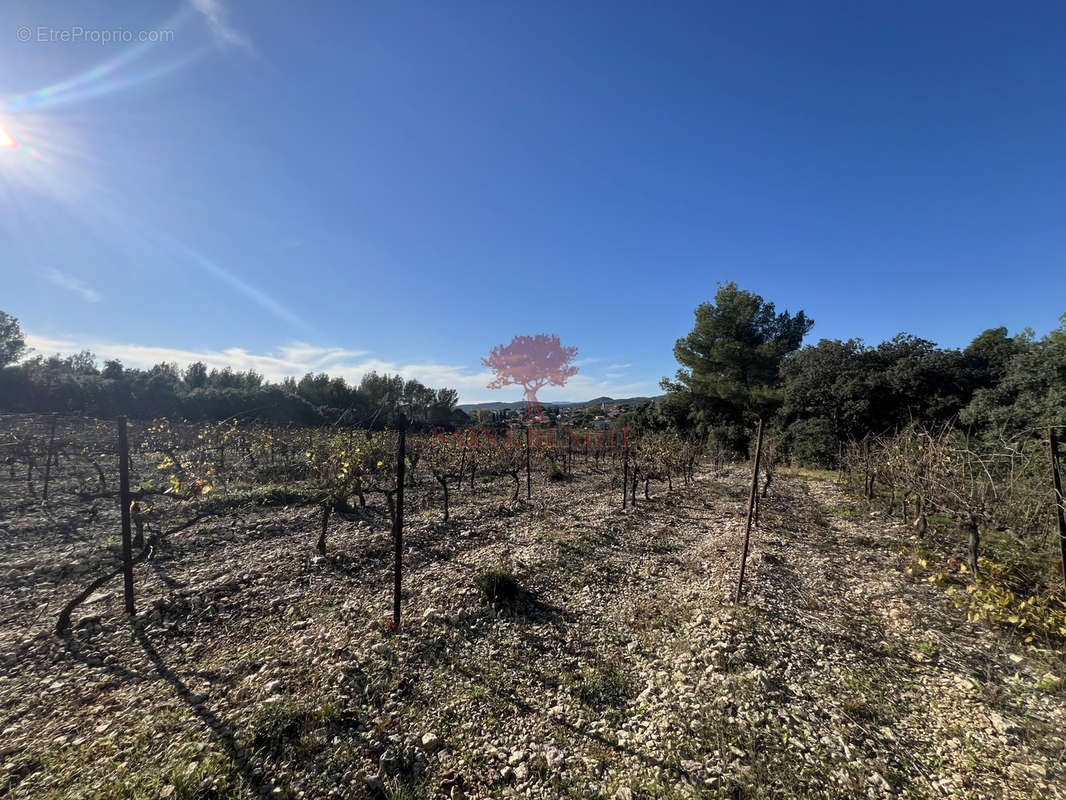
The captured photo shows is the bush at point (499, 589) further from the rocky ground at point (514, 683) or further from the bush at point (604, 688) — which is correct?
the bush at point (604, 688)

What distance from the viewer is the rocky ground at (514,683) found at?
2.86 metres

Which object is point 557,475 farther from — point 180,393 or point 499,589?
point 180,393

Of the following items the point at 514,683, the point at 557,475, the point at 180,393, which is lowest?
the point at 514,683

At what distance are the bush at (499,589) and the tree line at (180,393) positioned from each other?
1583 cm

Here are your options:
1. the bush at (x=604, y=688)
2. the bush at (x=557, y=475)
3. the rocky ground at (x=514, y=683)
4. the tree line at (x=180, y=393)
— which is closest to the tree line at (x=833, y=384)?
the rocky ground at (x=514, y=683)

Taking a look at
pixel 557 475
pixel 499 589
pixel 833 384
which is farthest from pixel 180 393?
pixel 833 384

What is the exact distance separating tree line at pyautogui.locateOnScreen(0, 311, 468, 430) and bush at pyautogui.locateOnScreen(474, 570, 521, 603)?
15833 mm

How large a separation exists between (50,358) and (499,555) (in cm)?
4892

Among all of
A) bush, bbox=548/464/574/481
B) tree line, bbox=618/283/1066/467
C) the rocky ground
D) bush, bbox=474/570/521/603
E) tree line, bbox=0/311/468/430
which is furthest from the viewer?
tree line, bbox=0/311/468/430

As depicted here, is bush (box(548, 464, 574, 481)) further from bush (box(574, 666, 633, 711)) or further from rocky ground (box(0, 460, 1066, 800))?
bush (box(574, 666, 633, 711))

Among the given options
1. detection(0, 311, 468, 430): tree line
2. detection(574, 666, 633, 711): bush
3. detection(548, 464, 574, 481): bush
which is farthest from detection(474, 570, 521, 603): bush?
detection(0, 311, 468, 430): tree line

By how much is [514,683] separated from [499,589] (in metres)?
1.51

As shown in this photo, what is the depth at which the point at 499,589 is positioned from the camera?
5367mm

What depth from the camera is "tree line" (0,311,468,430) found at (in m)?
25.9
